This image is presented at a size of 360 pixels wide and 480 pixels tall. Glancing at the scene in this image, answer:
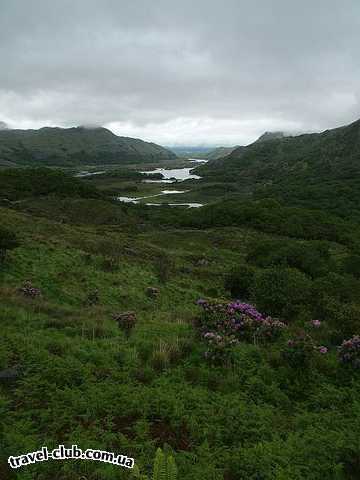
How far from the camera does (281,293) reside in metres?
19.0

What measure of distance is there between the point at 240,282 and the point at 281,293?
7463 millimetres

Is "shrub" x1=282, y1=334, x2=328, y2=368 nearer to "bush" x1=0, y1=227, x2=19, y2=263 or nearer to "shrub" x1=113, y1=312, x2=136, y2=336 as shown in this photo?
"shrub" x1=113, y1=312, x2=136, y2=336

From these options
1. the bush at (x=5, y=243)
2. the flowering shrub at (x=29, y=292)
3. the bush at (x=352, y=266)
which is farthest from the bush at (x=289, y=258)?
the flowering shrub at (x=29, y=292)

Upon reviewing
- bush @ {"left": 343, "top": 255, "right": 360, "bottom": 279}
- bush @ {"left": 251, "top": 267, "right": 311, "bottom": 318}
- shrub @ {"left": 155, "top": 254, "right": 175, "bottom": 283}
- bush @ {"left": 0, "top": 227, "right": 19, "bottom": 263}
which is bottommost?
bush @ {"left": 343, "top": 255, "right": 360, "bottom": 279}

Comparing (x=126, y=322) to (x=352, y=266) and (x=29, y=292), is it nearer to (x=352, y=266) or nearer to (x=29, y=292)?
(x=29, y=292)

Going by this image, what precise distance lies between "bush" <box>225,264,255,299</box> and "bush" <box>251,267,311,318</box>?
5.13 metres

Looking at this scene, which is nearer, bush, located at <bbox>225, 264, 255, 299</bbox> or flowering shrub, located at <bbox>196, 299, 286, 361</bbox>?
flowering shrub, located at <bbox>196, 299, 286, 361</bbox>

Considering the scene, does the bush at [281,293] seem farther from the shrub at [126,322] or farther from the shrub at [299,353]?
the shrub at [126,322]

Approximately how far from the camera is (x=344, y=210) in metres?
108

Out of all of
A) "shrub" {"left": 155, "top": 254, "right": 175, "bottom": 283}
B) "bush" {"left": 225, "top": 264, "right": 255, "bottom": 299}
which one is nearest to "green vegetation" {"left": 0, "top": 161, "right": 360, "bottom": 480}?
"shrub" {"left": 155, "top": 254, "right": 175, "bottom": 283}

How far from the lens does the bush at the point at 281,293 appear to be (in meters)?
18.1

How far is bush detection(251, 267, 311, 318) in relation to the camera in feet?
59.3

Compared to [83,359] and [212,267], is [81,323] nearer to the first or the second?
[83,359]

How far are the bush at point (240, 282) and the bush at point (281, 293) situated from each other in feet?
16.8
